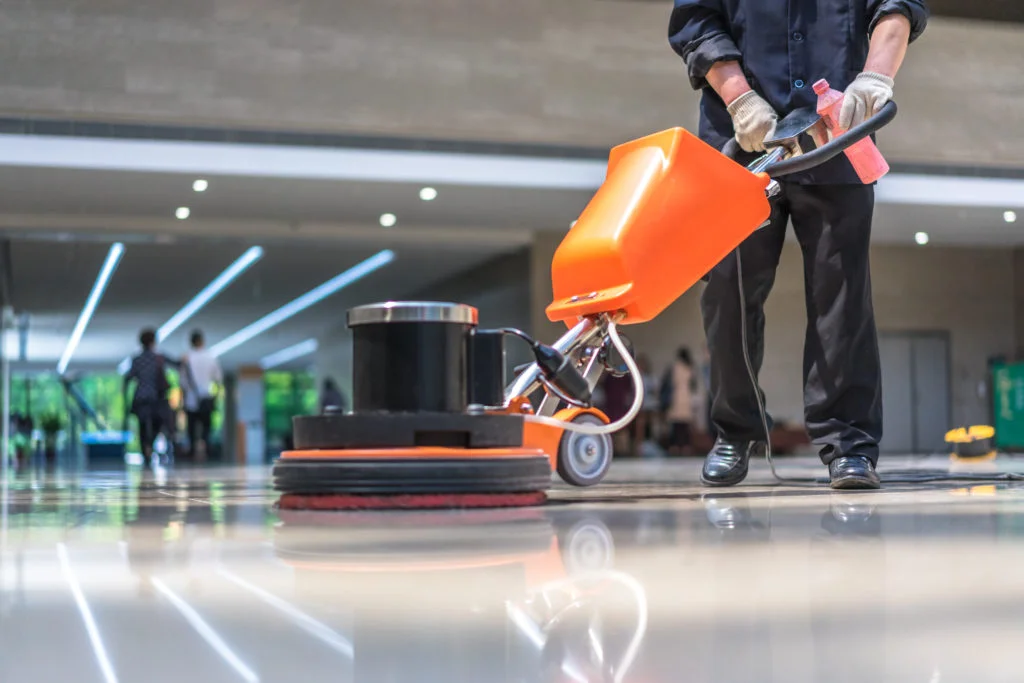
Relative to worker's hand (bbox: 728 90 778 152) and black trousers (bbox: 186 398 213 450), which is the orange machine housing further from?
black trousers (bbox: 186 398 213 450)

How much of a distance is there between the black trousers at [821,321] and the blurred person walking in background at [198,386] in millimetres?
8907

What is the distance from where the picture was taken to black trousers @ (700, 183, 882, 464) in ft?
7.91

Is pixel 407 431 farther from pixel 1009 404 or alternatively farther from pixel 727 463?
pixel 1009 404

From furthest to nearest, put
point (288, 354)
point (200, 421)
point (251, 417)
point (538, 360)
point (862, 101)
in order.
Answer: point (288, 354) < point (251, 417) < point (200, 421) < point (862, 101) < point (538, 360)

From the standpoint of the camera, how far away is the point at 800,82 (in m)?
2.50

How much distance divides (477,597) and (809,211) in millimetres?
1906

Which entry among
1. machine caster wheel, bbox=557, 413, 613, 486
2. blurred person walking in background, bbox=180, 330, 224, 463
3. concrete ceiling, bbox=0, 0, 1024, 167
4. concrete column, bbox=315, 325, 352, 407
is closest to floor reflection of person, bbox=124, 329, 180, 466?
blurred person walking in background, bbox=180, 330, 224, 463

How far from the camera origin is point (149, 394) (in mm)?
9969

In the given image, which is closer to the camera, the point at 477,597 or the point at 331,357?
the point at 477,597

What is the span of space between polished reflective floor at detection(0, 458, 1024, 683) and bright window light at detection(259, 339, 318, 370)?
1596cm

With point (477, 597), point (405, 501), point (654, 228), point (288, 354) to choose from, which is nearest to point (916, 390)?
point (288, 354)

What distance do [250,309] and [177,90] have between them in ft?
23.3

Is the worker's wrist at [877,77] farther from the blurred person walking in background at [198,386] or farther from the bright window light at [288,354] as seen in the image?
the bright window light at [288,354]

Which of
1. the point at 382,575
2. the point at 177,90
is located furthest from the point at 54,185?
the point at 382,575
